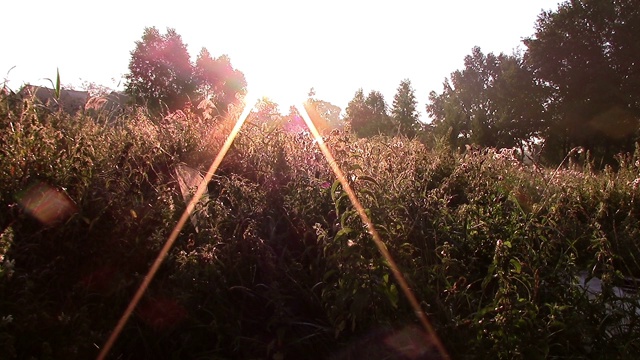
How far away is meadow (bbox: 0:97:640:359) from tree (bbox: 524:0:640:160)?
91.8 ft

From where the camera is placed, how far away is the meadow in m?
1.96

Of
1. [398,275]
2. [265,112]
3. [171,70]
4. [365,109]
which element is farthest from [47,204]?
[171,70]

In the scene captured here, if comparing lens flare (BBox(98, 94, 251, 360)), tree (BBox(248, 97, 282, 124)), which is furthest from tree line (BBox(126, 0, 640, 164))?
lens flare (BBox(98, 94, 251, 360))

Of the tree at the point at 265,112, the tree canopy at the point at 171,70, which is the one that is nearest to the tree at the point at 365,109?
the tree canopy at the point at 171,70

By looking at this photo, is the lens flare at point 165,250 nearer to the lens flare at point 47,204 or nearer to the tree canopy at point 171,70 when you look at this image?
the lens flare at point 47,204

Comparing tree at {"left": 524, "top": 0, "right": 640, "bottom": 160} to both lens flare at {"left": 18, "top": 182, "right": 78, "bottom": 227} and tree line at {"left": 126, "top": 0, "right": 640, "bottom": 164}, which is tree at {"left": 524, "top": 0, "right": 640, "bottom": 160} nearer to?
tree line at {"left": 126, "top": 0, "right": 640, "bottom": 164}

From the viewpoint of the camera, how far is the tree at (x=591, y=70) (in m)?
28.4

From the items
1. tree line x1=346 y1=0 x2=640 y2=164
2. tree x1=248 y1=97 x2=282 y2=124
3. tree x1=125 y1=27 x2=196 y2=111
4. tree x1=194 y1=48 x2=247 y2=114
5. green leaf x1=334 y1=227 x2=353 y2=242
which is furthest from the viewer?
tree x1=194 y1=48 x2=247 y2=114

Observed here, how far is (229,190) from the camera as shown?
260cm

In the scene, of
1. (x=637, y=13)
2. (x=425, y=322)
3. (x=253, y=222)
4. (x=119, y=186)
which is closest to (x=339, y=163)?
(x=253, y=222)

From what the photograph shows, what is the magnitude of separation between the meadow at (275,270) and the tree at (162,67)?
2877 cm

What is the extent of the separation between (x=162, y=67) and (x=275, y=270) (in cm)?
3445

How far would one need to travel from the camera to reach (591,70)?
1176 inches

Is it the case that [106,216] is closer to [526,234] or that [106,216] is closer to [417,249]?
[417,249]
